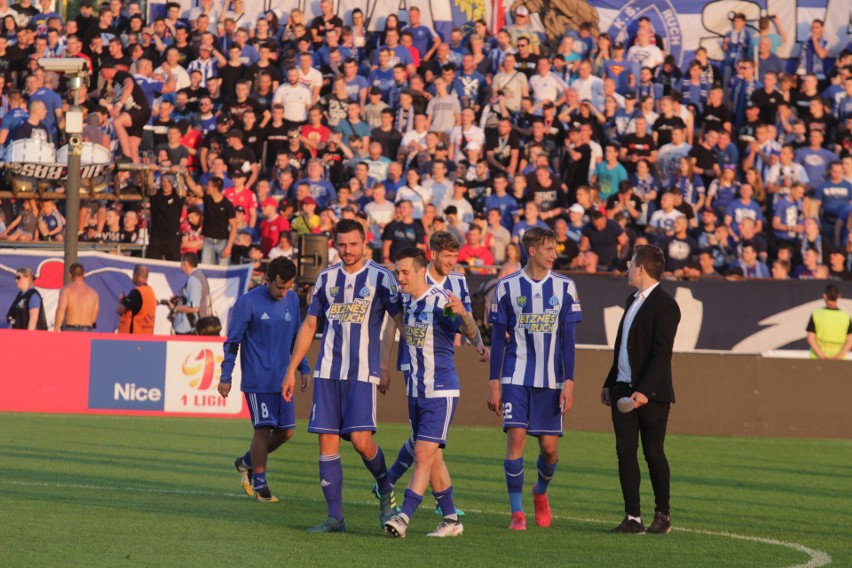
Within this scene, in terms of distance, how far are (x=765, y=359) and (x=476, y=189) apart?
6176 millimetres

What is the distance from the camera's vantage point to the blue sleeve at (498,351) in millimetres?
10109

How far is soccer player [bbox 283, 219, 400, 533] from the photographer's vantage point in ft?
30.5

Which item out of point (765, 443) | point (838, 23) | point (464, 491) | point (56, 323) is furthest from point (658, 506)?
point (838, 23)

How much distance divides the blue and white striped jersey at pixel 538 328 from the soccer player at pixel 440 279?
36 cm

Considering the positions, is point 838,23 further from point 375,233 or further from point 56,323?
point 56,323

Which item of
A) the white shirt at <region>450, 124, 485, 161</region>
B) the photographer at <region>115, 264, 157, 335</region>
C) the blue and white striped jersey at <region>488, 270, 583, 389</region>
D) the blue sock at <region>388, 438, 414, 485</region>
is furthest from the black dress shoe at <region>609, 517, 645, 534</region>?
the white shirt at <region>450, 124, 485, 161</region>

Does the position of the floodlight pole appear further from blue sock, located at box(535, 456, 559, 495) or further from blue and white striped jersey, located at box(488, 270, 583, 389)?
blue sock, located at box(535, 456, 559, 495)

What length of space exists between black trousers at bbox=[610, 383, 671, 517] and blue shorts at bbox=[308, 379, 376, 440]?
1.75m

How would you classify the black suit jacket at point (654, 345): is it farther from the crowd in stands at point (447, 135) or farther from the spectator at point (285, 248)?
the spectator at point (285, 248)

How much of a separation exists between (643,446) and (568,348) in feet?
2.89

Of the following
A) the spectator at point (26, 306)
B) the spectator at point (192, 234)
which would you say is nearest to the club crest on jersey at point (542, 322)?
the spectator at point (26, 306)

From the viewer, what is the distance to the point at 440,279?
10453mm

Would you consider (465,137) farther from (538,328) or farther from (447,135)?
(538,328)

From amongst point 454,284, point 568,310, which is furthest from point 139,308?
point 568,310
